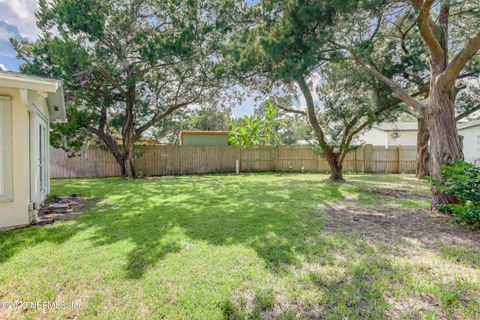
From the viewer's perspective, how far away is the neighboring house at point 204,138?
15.4 m

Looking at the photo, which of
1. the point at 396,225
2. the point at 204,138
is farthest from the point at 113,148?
the point at 396,225

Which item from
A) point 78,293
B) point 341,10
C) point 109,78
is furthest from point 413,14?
point 109,78

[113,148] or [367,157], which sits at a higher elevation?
[113,148]

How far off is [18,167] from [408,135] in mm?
23156

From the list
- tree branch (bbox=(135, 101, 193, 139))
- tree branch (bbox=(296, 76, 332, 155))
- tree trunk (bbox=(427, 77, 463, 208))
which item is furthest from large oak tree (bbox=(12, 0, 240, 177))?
tree trunk (bbox=(427, 77, 463, 208))

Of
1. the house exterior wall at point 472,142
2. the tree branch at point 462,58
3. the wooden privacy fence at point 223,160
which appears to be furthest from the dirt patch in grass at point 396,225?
the house exterior wall at point 472,142

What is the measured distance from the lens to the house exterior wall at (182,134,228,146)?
606 inches

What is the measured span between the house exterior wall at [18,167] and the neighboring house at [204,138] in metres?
11.3

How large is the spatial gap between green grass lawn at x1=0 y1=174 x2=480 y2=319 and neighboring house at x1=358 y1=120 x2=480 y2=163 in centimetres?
1294

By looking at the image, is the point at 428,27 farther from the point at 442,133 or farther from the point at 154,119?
the point at 154,119

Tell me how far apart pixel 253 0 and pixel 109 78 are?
19.2ft

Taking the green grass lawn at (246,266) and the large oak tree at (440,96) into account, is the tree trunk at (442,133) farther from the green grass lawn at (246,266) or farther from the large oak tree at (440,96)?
the green grass lawn at (246,266)

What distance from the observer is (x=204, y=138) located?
50.8 feet

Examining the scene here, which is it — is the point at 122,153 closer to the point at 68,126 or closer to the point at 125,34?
the point at 68,126
